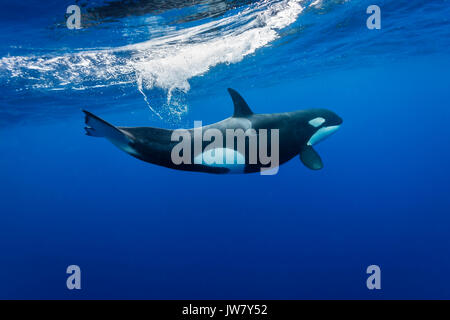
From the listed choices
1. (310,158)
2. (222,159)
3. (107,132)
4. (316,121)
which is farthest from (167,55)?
(107,132)

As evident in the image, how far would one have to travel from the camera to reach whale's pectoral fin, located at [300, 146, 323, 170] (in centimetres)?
519

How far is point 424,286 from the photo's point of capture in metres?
13.8

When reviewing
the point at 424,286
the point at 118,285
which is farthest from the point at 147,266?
the point at 424,286

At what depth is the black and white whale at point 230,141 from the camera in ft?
13.0

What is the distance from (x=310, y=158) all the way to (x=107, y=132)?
3.67m

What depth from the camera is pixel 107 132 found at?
350cm

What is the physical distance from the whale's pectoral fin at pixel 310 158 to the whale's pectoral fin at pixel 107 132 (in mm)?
3173

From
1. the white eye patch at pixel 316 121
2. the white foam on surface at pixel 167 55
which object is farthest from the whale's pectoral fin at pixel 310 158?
the white foam on surface at pixel 167 55

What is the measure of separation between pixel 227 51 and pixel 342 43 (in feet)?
26.9

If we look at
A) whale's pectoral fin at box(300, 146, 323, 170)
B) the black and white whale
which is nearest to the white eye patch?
the black and white whale

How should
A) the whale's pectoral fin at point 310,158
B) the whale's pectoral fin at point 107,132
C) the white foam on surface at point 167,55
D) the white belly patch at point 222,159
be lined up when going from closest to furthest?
1. the whale's pectoral fin at point 107,132
2. the white belly patch at point 222,159
3. the whale's pectoral fin at point 310,158
4. the white foam on surface at point 167,55

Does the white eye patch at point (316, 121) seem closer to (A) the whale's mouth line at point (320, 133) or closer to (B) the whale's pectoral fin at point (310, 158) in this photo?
(A) the whale's mouth line at point (320, 133)

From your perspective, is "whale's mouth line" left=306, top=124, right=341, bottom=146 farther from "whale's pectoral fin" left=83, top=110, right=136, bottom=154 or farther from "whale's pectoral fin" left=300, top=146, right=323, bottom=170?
"whale's pectoral fin" left=83, top=110, right=136, bottom=154

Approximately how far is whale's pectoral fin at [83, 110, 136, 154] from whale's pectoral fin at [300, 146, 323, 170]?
3.17 meters
